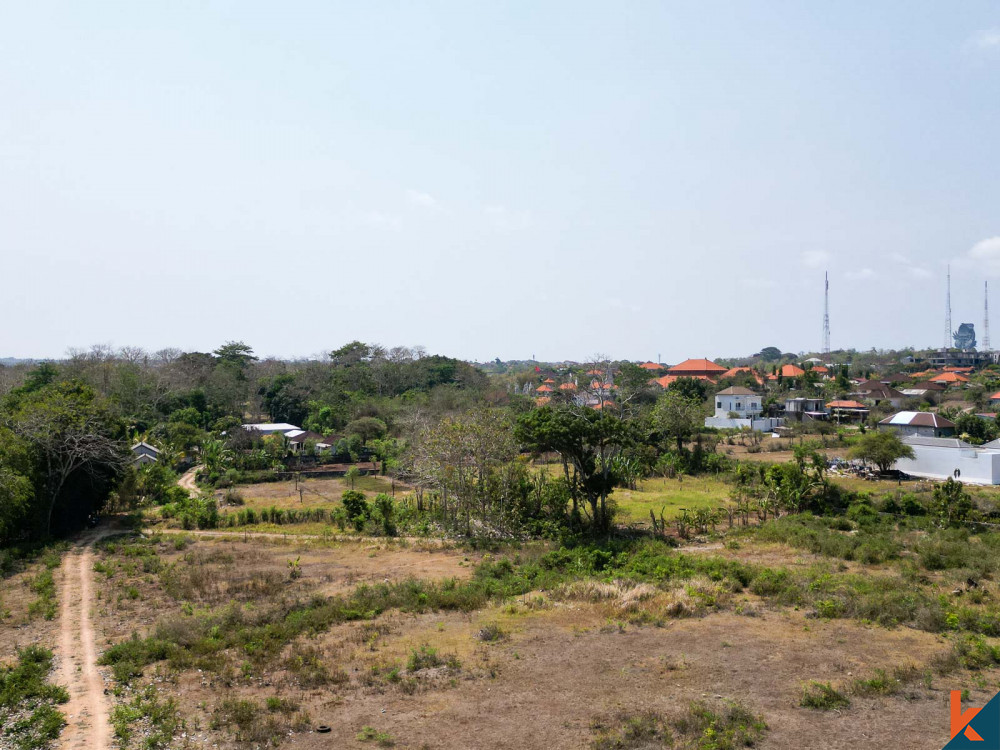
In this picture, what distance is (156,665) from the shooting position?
11.3m

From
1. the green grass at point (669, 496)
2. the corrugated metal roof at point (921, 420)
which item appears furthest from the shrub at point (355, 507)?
the corrugated metal roof at point (921, 420)

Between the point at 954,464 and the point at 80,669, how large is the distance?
121 feet

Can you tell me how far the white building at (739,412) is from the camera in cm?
5419

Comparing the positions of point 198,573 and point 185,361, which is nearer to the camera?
point 198,573

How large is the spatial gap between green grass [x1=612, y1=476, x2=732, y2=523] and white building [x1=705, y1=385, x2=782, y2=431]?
882 inches

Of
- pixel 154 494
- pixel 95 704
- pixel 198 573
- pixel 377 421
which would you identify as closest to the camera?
pixel 95 704

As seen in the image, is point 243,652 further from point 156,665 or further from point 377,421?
point 377,421

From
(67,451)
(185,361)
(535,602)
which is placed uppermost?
(185,361)

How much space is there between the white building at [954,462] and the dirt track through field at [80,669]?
115ft

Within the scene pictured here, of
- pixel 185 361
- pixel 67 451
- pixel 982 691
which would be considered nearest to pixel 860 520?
pixel 982 691

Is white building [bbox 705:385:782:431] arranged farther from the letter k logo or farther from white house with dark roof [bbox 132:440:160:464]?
the letter k logo

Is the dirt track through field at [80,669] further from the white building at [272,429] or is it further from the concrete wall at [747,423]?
the concrete wall at [747,423]

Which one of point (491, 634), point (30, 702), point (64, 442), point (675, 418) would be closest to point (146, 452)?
point (64, 442)

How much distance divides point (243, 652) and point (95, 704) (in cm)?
256
